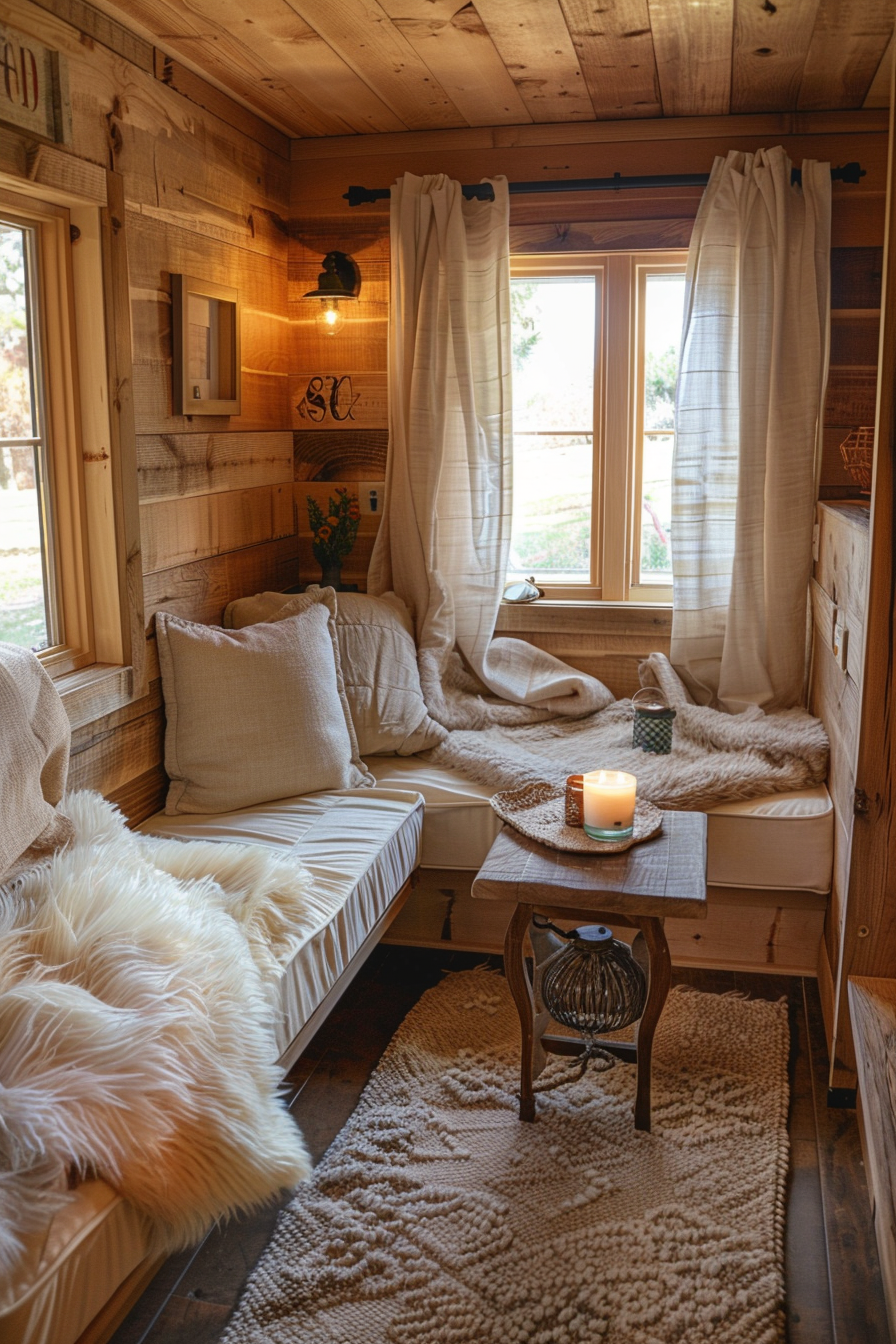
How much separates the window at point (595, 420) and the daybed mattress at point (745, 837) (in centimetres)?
94

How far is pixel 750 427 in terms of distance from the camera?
123 inches

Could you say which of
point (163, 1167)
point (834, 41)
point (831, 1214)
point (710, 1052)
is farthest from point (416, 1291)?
point (834, 41)

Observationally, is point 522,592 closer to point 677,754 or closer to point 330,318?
point 677,754

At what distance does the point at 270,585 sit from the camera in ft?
11.1

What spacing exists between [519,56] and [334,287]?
0.84m

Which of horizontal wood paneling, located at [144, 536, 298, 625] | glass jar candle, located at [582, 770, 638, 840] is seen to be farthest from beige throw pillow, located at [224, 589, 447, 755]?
glass jar candle, located at [582, 770, 638, 840]

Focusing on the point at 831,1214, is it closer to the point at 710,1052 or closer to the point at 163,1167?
the point at 710,1052

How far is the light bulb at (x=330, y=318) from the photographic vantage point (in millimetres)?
3348

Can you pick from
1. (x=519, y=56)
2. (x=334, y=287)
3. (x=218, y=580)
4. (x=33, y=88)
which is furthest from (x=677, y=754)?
(x=33, y=88)

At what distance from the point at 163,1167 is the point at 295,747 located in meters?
1.33

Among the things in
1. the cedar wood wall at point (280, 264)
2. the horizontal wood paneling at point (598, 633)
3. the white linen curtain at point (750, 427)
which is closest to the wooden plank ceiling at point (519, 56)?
the cedar wood wall at point (280, 264)

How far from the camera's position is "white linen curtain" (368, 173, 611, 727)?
321 centimetres

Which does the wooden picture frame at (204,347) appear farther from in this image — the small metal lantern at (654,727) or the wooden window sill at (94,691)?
the small metal lantern at (654,727)

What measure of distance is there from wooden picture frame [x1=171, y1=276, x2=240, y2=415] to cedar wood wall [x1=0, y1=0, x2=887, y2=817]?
1.3 inches
